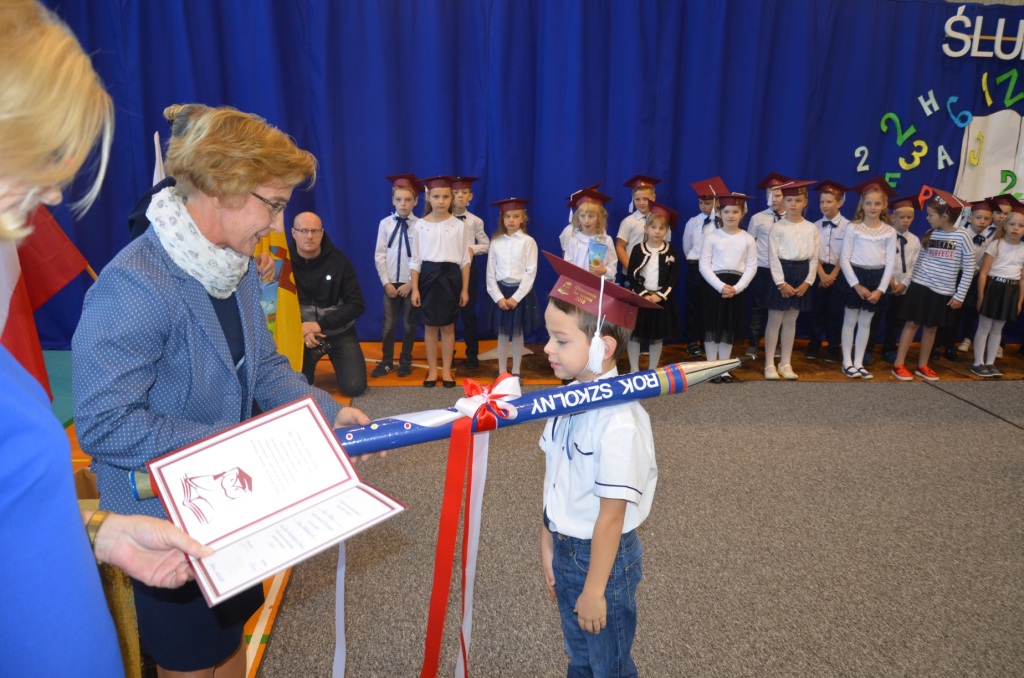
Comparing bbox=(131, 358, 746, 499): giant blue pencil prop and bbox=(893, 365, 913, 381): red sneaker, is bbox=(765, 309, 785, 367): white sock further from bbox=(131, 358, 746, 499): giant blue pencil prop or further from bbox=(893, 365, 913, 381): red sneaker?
bbox=(131, 358, 746, 499): giant blue pencil prop

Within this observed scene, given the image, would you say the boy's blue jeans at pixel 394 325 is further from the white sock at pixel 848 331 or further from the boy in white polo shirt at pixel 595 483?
the boy in white polo shirt at pixel 595 483

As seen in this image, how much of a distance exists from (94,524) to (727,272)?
5115 mm

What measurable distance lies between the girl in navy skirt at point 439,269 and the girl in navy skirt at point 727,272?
6.72 ft

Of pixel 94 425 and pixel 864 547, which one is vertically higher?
pixel 94 425

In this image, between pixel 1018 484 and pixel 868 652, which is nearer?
pixel 868 652

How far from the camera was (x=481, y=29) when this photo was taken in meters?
6.24

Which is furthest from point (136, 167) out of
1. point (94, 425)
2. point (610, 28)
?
point (94, 425)

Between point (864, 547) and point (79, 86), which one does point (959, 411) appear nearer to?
point (864, 547)

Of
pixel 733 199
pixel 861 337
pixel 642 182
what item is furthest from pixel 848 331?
pixel 642 182

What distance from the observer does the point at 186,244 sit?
1.30m

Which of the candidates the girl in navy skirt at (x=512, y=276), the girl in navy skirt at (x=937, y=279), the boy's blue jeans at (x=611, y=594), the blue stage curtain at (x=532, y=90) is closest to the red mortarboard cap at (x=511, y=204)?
the girl in navy skirt at (x=512, y=276)

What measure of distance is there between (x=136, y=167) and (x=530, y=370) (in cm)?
403

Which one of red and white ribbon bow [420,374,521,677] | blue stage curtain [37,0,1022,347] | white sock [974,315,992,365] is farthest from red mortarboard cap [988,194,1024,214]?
red and white ribbon bow [420,374,521,677]

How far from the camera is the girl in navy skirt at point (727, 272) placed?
5.36 meters
